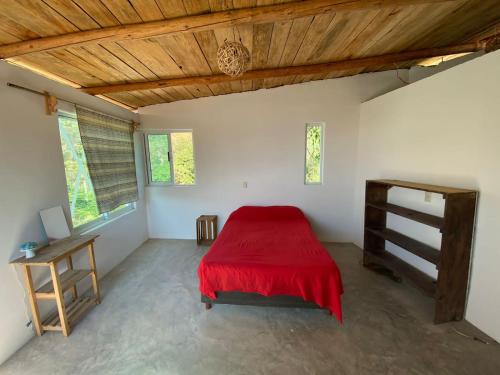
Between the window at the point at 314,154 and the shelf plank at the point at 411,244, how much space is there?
48.8 inches

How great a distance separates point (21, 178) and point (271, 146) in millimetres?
3027

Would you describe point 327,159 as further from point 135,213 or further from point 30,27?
point 30,27

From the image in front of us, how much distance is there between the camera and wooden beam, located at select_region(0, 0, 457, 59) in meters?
1.58

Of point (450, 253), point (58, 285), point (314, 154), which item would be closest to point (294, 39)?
point (314, 154)

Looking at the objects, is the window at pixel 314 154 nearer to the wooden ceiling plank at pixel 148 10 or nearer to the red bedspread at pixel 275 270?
the red bedspread at pixel 275 270

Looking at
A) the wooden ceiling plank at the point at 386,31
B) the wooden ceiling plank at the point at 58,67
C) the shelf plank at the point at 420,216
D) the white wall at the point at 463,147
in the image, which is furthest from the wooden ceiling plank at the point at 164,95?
the shelf plank at the point at 420,216

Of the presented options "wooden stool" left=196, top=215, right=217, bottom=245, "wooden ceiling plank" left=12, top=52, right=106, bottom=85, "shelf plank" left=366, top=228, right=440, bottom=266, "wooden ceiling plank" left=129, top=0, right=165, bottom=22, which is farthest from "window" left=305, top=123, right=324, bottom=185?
"wooden ceiling plank" left=12, top=52, right=106, bottom=85

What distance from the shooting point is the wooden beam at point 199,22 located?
158 centimetres

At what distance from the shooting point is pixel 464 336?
176cm

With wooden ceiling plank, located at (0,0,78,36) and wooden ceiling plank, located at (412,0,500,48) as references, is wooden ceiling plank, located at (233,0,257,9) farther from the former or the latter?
wooden ceiling plank, located at (412,0,500,48)

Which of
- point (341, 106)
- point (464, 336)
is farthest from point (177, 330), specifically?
point (341, 106)

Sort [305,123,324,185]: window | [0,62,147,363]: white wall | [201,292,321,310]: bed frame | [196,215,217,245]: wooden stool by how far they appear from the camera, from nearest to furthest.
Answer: [0,62,147,363]: white wall, [201,292,321,310]: bed frame, [305,123,324,185]: window, [196,215,217,245]: wooden stool

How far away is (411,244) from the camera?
2301 millimetres

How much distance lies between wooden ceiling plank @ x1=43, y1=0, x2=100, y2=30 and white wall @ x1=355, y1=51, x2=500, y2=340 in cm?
306
